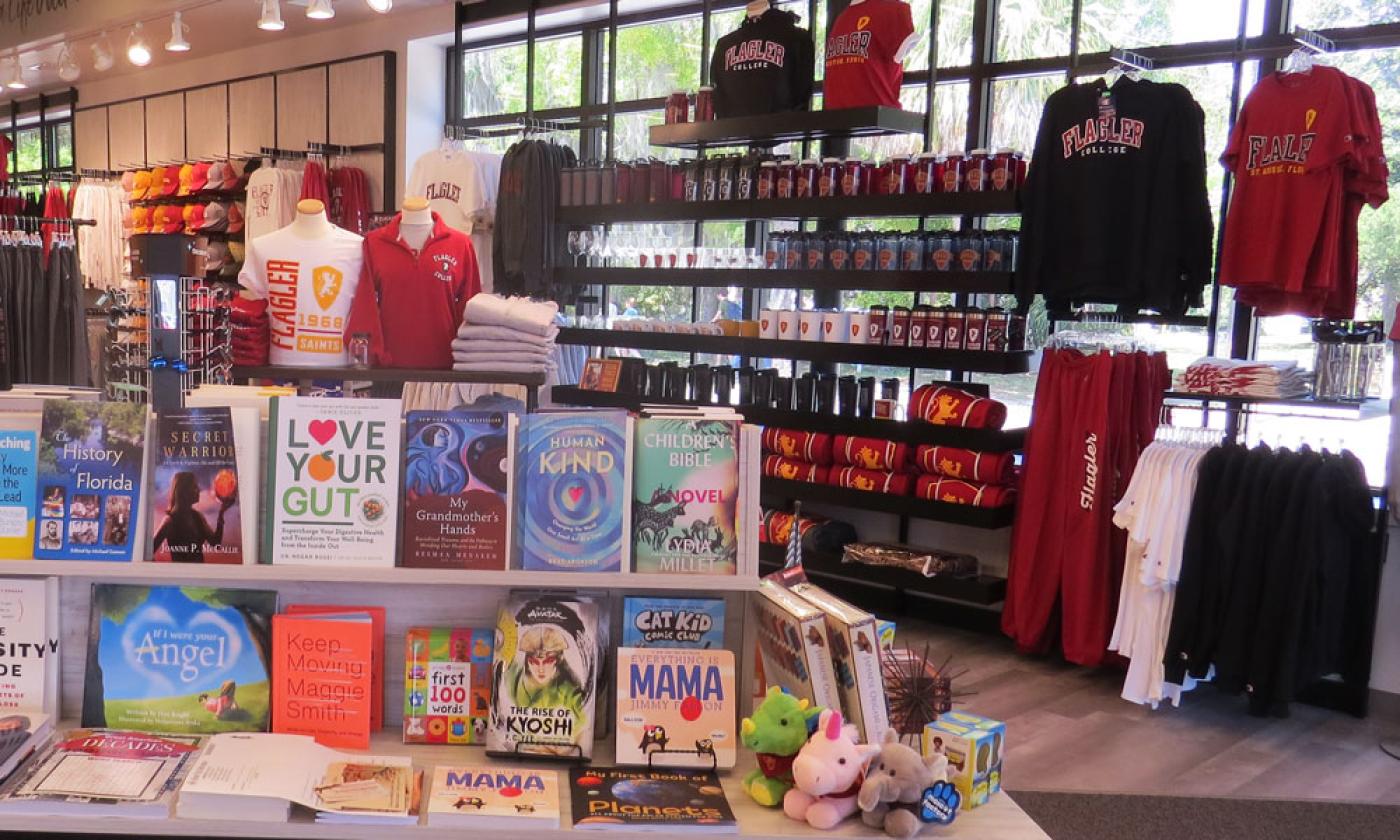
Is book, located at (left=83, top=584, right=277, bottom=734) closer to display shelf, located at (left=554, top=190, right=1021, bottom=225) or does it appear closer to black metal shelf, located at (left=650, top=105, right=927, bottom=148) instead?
display shelf, located at (left=554, top=190, right=1021, bottom=225)

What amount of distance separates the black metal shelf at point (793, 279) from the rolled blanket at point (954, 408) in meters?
0.42

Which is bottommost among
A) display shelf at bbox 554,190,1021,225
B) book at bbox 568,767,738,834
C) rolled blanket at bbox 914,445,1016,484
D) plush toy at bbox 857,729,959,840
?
book at bbox 568,767,738,834

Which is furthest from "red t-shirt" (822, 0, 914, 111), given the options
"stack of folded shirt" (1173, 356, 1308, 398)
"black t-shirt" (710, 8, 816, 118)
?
"stack of folded shirt" (1173, 356, 1308, 398)

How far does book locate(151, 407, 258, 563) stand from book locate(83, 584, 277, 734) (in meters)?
0.09

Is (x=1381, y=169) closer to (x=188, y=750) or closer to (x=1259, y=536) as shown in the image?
(x=1259, y=536)

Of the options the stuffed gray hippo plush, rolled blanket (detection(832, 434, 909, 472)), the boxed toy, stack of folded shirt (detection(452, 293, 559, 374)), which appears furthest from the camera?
rolled blanket (detection(832, 434, 909, 472))

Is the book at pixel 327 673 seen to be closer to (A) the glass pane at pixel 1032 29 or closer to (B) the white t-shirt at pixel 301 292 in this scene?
(B) the white t-shirt at pixel 301 292

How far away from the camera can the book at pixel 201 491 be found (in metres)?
2.19

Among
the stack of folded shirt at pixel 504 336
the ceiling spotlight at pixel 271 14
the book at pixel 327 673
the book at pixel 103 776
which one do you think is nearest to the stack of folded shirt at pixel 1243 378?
the stack of folded shirt at pixel 504 336

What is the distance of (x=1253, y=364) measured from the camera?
438 cm

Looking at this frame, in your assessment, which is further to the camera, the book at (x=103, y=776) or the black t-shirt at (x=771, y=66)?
the black t-shirt at (x=771, y=66)

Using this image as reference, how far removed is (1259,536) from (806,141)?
8.88ft

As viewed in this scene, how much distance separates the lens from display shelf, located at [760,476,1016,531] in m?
4.98

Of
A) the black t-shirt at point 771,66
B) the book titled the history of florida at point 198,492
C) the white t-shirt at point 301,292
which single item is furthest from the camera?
the black t-shirt at point 771,66
